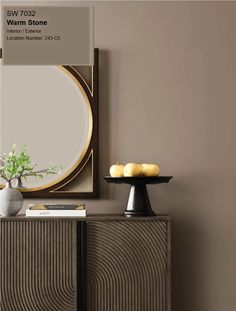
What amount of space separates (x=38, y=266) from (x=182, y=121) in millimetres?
942

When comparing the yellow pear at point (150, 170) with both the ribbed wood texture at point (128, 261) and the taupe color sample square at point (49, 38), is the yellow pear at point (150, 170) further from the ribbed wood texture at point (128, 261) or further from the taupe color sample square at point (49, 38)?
the taupe color sample square at point (49, 38)

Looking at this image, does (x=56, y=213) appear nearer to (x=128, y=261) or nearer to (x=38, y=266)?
(x=38, y=266)

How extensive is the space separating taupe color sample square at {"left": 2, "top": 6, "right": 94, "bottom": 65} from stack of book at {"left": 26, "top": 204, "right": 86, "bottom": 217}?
2.38 ft

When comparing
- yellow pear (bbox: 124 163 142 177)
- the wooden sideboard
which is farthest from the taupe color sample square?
the wooden sideboard

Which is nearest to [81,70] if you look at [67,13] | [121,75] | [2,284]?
[121,75]

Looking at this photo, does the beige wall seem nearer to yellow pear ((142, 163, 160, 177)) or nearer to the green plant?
yellow pear ((142, 163, 160, 177))

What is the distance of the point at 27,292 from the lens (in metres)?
2.35

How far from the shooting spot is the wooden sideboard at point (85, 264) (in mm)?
2342

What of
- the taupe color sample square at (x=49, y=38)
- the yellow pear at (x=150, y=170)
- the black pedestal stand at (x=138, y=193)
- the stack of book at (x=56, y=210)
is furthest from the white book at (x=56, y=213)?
the taupe color sample square at (x=49, y=38)

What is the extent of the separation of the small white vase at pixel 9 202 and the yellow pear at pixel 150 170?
1.85 feet

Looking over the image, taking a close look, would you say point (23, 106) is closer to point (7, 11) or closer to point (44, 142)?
point (44, 142)

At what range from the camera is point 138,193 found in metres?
2.44

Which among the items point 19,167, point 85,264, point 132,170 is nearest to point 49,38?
point 132,170

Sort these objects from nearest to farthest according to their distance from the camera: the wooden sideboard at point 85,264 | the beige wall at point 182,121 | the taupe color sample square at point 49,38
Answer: the taupe color sample square at point 49,38
the wooden sideboard at point 85,264
the beige wall at point 182,121
